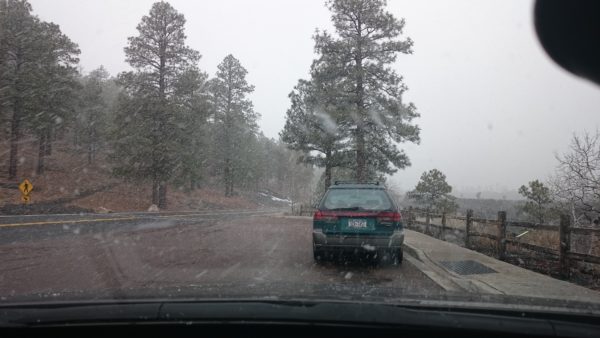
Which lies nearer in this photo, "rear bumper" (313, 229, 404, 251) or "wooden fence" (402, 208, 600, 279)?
"wooden fence" (402, 208, 600, 279)

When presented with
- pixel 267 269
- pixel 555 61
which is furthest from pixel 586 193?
pixel 267 269

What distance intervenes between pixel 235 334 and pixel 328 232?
558 cm

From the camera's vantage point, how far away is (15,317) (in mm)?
2809

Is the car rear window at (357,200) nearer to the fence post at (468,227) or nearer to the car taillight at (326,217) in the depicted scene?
the car taillight at (326,217)

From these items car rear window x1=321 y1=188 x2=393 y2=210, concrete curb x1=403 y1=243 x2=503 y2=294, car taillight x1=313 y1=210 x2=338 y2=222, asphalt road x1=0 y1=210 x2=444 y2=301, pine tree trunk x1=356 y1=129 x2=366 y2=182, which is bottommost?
asphalt road x1=0 y1=210 x2=444 y2=301

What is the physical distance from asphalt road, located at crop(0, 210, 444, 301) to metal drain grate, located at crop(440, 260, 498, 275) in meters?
0.69

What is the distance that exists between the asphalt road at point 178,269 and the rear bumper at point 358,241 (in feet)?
1.49

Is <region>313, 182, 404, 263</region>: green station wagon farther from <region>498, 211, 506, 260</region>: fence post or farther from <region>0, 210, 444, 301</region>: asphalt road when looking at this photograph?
<region>498, 211, 506, 260</region>: fence post

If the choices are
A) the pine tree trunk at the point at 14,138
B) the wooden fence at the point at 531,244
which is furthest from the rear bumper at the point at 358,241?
the pine tree trunk at the point at 14,138

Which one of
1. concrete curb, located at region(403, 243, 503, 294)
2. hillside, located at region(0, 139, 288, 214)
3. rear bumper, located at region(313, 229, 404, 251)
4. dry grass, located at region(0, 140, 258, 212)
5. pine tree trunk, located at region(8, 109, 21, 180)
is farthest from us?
pine tree trunk, located at region(8, 109, 21, 180)

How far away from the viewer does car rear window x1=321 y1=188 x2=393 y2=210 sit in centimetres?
829

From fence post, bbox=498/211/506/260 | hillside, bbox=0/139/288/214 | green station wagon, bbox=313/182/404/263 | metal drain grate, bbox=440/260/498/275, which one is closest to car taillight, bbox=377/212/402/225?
green station wagon, bbox=313/182/404/263

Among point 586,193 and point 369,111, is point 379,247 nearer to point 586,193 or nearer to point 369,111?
point 586,193

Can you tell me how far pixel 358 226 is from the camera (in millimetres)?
8109
